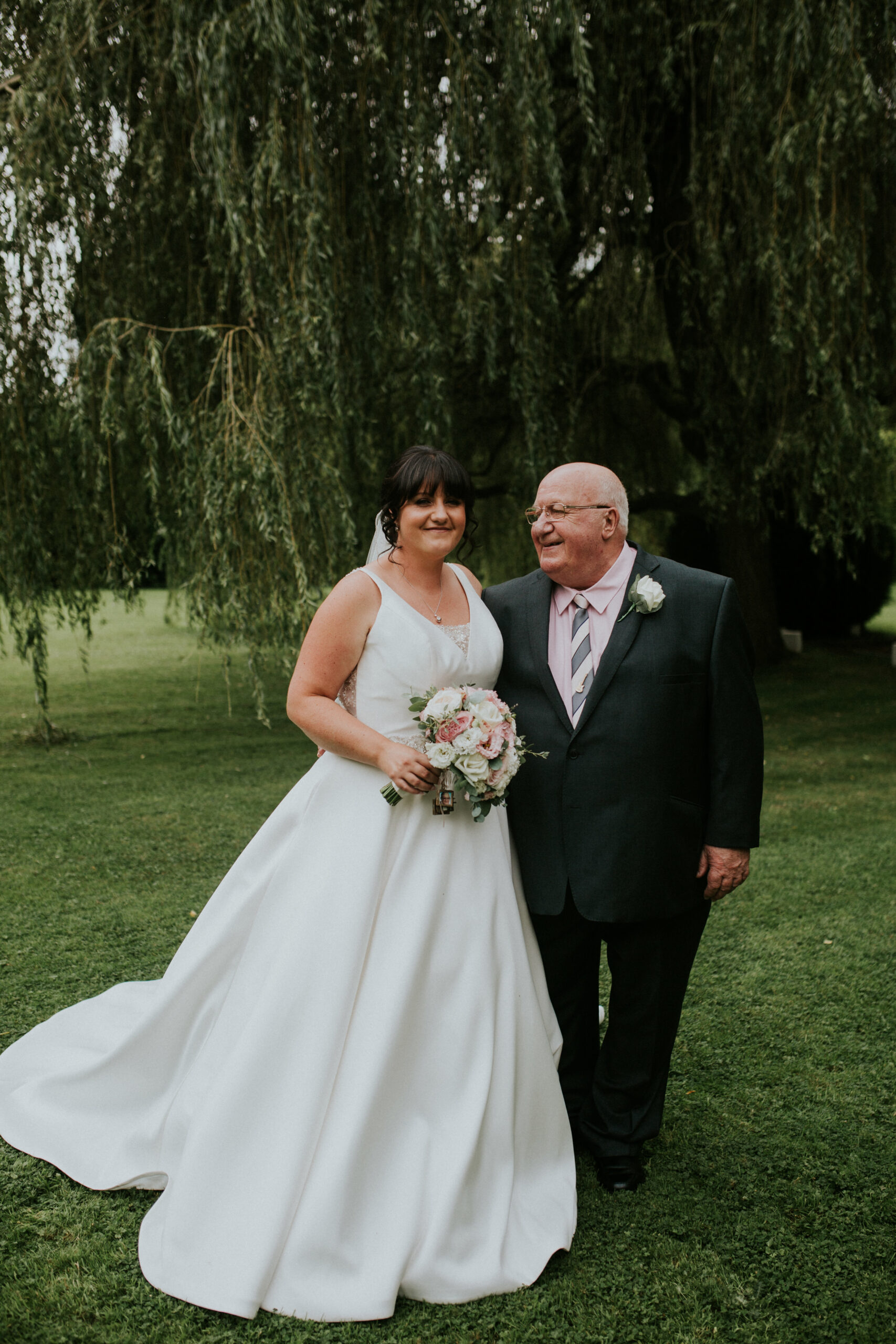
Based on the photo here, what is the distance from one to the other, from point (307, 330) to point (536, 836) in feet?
11.9

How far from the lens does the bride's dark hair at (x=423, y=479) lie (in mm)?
2707

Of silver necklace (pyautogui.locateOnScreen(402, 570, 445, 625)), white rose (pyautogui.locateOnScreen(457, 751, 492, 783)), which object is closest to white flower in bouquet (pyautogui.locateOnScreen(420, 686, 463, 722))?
→ white rose (pyautogui.locateOnScreen(457, 751, 492, 783))

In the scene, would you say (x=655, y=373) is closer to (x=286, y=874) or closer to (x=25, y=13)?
(x=25, y=13)

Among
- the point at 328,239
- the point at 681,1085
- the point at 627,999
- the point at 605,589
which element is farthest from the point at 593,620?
the point at 328,239

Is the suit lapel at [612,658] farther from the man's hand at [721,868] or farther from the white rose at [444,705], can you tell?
the man's hand at [721,868]

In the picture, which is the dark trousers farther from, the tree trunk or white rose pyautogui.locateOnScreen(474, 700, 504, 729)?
the tree trunk

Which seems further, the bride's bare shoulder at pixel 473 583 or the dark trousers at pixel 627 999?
the bride's bare shoulder at pixel 473 583

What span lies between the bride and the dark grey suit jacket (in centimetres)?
18

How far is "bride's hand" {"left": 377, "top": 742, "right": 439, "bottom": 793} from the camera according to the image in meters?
2.50

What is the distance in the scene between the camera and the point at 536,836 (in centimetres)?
279

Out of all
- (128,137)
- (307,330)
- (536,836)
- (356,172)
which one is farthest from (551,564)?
(128,137)

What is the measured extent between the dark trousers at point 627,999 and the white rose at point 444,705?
0.67m

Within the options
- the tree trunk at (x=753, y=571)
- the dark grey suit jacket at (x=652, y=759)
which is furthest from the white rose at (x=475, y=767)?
the tree trunk at (x=753, y=571)

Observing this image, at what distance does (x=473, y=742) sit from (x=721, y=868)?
32.7 inches
